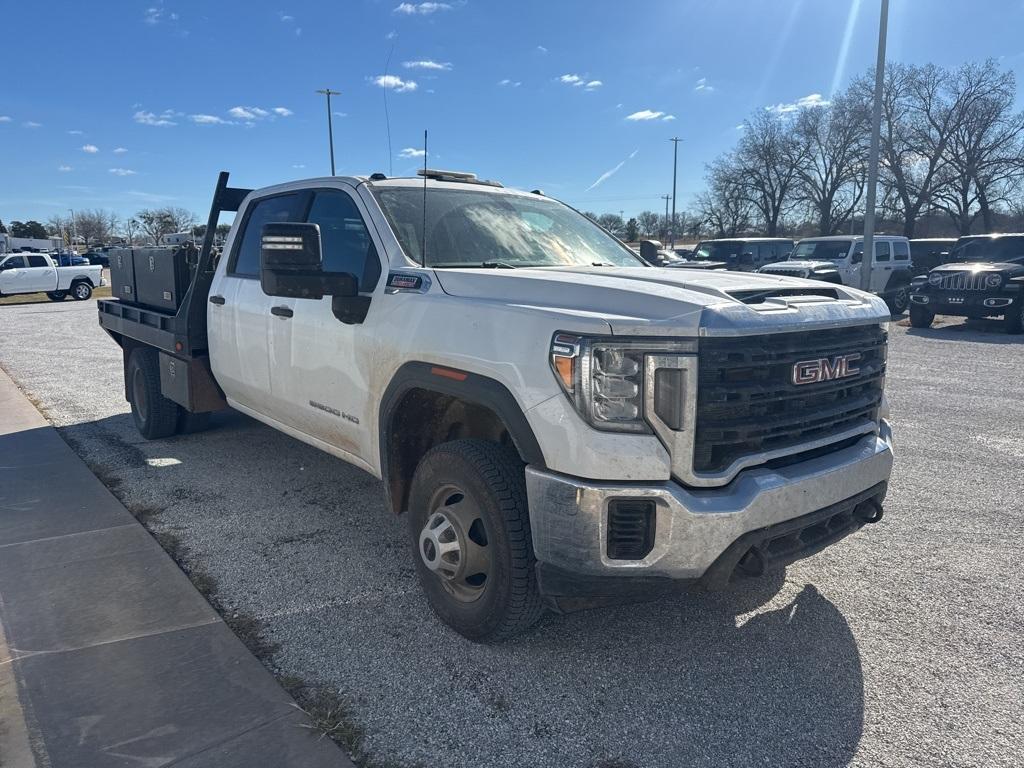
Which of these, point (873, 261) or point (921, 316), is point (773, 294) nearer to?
point (921, 316)

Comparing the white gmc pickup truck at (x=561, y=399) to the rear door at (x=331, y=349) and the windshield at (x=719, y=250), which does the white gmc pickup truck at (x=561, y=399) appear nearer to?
the rear door at (x=331, y=349)

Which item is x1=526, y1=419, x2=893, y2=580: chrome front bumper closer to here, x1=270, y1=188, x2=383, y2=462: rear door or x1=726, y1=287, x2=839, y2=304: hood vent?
x1=726, y1=287, x2=839, y2=304: hood vent

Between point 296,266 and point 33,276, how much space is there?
95.4 ft

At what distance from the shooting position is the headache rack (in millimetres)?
5551

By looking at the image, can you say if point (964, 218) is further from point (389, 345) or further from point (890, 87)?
point (389, 345)

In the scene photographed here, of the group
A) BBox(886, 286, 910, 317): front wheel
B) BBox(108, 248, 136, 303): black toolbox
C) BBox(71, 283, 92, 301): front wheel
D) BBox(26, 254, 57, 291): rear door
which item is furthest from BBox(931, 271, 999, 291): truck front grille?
BBox(26, 254, 57, 291): rear door

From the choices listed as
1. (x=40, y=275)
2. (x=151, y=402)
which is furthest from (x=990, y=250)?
(x=40, y=275)

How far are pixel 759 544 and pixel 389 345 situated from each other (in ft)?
5.95

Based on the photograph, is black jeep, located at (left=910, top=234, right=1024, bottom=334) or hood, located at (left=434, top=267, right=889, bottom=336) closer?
hood, located at (left=434, top=267, right=889, bottom=336)

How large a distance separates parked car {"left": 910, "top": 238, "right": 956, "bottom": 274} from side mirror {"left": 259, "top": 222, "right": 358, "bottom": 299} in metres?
24.2

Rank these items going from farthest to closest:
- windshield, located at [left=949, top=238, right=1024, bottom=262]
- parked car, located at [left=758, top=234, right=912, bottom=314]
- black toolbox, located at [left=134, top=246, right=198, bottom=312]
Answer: parked car, located at [left=758, top=234, right=912, bottom=314]
windshield, located at [left=949, top=238, right=1024, bottom=262]
black toolbox, located at [left=134, top=246, right=198, bottom=312]

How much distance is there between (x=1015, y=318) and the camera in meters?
15.0

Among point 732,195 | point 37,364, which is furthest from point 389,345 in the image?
point 732,195

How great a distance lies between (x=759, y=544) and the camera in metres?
2.75
